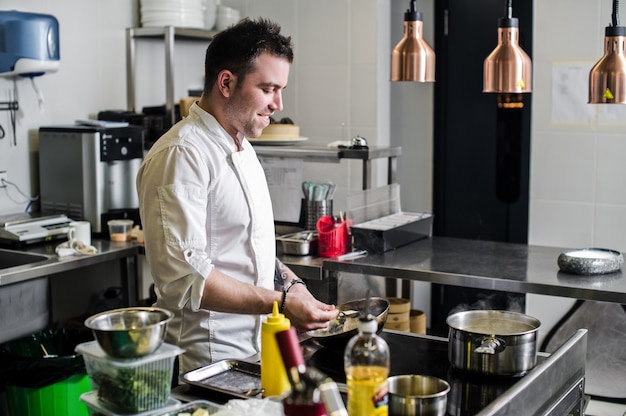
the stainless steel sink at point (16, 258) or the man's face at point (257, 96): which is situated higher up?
the man's face at point (257, 96)

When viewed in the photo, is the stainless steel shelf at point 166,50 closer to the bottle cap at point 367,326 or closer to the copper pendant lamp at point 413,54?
the copper pendant lamp at point 413,54

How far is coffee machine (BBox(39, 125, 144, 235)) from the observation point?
13.1ft

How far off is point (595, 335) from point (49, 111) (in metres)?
3.11

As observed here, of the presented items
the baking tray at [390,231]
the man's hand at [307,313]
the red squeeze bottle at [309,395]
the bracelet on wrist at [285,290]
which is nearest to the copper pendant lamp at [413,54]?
the baking tray at [390,231]

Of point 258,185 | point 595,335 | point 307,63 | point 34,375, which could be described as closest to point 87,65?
point 307,63

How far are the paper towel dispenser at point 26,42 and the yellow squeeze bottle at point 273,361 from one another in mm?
2637

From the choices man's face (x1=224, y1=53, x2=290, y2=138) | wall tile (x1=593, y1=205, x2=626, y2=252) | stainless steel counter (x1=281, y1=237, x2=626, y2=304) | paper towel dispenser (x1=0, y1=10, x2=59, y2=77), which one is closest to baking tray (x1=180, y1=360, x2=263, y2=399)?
man's face (x1=224, y1=53, x2=290, y2=138)

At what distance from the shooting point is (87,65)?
4.51 metres

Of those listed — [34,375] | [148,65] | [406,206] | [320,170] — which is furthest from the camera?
[406,206]

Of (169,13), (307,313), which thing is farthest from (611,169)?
(307,313)

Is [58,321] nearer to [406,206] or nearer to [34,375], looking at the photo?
[34,375]

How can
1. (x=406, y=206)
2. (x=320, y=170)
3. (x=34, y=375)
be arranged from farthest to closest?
1. (x=406, y=206)
2. (x=320, y=170)
3. (x=34, y=375)

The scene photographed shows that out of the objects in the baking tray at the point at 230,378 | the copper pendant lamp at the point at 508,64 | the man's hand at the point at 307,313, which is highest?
the copper pendant lamp at the point at 508,64

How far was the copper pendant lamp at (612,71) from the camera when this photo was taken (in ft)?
8.93
